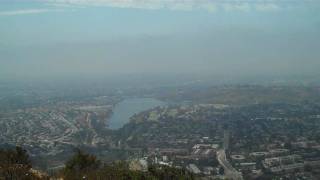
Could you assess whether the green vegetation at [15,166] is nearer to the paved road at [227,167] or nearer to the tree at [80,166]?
the tree at [80,166]

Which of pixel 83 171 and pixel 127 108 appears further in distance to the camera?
pixel 127 108

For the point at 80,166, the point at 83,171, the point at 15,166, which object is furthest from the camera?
the point at 80,166

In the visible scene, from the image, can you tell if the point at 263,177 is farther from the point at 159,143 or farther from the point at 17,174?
the point at 17,174

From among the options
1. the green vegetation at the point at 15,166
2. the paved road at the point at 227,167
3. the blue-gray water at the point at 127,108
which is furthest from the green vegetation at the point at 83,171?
the blue-gray water at the point at 127,108

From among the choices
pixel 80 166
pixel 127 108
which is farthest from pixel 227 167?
pixel 127 108

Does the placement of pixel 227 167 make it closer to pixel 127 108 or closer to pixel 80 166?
pixel 80 166

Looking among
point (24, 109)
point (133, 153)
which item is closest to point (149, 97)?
point (24, 109)
